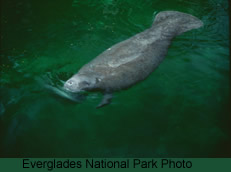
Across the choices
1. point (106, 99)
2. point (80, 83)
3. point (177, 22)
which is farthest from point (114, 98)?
point (177, 22)

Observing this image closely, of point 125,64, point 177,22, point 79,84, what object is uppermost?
point 177,22

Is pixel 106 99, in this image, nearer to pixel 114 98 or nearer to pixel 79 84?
pixel 114 98

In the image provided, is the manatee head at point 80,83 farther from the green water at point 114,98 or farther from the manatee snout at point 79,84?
the green water at point 114,98

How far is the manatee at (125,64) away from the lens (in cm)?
616

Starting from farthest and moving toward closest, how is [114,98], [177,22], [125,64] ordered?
[177,22]
[125,64]
[114,98]

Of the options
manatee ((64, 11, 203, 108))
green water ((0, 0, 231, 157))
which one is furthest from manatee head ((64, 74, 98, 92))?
green water ((0, 0, 231, 157))

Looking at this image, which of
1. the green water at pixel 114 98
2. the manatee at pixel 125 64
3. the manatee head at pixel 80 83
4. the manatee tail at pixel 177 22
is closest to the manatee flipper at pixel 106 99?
the manatee at pixel 125 64

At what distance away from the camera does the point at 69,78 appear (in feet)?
21.5

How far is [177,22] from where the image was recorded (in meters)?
8.26

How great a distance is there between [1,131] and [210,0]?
25.8ft

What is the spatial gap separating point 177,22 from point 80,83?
11.9ft

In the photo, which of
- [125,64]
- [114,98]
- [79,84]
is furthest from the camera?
[125,64]

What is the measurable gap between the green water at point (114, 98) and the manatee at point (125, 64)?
20 cm

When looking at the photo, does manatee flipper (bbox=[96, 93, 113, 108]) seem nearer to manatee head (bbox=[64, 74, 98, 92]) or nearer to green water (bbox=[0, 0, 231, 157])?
green water (bbox=[0, 0, 231, 157])
